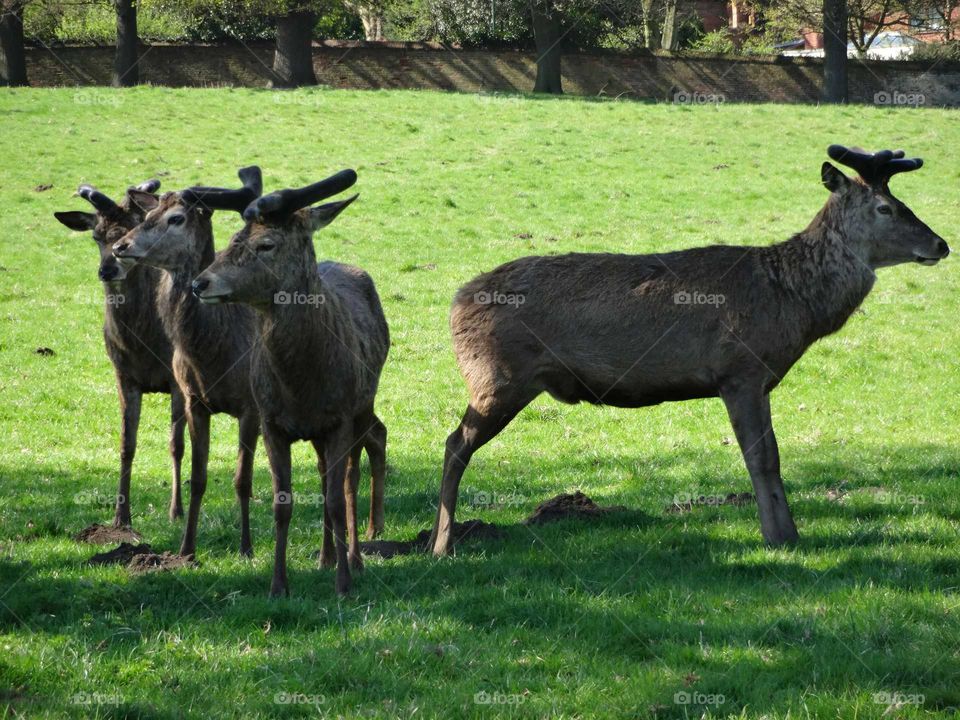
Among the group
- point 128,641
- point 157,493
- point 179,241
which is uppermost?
point 179,241

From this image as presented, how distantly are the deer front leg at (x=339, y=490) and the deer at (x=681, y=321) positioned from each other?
46.3 inches

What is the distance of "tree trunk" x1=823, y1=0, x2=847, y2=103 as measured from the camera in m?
39.2

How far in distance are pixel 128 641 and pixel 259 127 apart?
83.4ft

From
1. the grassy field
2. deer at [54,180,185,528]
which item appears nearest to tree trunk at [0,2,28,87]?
the grassy field

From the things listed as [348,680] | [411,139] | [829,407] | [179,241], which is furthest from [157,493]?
[411,139]

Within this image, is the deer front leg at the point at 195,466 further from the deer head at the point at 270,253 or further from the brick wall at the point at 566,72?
the brick wall at the point at 566,72

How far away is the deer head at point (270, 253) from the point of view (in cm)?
713

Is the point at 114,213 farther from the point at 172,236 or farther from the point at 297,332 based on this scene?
the point at 297,332

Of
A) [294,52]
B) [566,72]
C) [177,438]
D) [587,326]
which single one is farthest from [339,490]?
[566,72]

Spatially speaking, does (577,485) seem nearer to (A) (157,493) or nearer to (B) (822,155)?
(A) (157,493)

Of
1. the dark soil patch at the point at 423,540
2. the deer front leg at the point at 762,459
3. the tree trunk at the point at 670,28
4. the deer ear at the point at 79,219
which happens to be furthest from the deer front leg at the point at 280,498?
the tree trunk at the point at 670,28

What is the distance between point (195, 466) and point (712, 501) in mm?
4450

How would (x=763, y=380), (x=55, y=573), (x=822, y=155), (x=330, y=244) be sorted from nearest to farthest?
(x=55, y=573)
(x=763, y=380)
(x=330, y=244)
(x=822, y=155)

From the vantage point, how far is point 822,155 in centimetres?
2861
